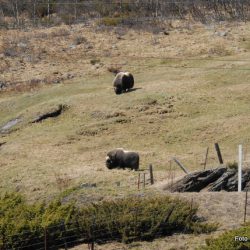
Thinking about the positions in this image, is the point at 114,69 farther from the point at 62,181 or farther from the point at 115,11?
the point at 115,11

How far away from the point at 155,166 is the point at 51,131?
1305 cm

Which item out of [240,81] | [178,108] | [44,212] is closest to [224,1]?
[240,81]

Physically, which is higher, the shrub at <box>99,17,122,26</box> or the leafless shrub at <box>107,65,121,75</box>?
the shrub at <box>99,17,122,26</box>

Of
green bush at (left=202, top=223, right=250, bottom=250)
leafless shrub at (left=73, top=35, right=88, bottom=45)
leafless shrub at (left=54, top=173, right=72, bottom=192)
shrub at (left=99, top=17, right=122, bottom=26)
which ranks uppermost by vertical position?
shrub at (left=99, top=17, right=122, bottom=26)

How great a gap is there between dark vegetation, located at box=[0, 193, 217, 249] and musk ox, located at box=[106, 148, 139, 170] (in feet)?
41.1

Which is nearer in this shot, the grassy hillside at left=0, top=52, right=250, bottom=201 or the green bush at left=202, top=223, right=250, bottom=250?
the green bush at left=202, top=223, right=250, bottom=250

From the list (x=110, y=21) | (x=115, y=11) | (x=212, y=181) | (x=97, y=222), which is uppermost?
(x=115, y=11)

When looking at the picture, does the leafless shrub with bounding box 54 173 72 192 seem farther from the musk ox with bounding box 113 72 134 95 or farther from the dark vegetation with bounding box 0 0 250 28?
the dark vegetation with bounding box 0 0 250 28

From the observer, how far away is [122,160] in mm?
32781

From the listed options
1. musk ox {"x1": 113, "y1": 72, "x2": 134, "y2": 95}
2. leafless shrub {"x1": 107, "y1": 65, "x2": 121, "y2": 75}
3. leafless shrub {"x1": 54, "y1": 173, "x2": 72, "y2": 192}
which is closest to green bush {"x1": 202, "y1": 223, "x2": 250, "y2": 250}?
leafless shrub {"x1": 54, "y1": 173, "x2": 72, "y2": 192}

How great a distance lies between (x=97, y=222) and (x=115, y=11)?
247ft

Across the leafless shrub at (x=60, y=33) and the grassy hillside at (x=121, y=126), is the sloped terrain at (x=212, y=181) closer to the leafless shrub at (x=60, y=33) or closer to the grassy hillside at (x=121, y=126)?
the grassy hillside at (x=121, y=126)

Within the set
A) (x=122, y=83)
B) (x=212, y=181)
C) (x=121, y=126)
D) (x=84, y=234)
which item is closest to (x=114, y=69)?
(x=122, y=83)

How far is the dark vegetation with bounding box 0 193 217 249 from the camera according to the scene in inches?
701
